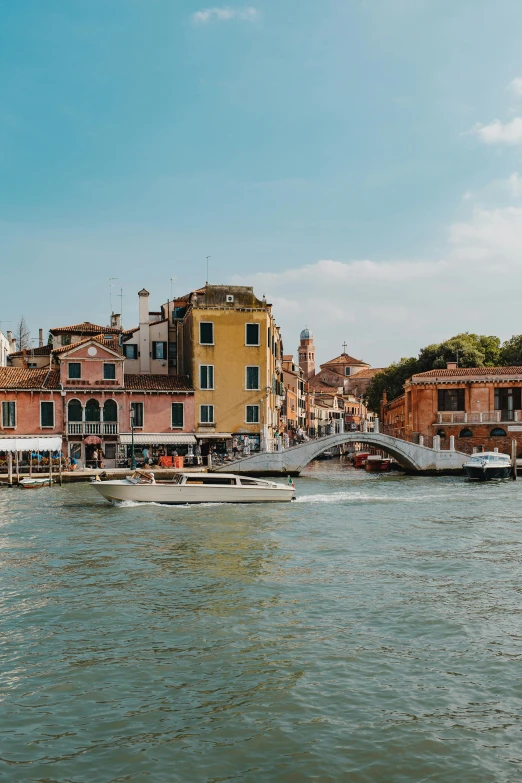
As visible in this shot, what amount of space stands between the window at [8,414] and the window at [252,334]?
12876mm

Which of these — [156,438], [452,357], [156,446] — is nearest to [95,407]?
[156,438]

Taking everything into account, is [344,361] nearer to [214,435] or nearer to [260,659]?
[214,435]

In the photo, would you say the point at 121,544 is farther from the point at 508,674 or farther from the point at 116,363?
the point at 116,363

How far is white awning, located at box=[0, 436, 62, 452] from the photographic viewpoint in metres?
37.5

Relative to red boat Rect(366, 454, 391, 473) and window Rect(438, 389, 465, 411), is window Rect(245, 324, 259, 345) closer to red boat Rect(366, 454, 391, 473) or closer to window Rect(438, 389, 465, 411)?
window Rect(438, 389, 465, 411)

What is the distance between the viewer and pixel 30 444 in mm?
37906

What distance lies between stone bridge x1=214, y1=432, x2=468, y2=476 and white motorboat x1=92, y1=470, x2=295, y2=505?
1203 cm

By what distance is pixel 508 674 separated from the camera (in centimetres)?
1042

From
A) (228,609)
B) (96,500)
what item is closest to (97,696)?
(228,609)

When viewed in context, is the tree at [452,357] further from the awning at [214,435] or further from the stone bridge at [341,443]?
the awning at [214,435]

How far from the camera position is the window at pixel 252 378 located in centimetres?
4494

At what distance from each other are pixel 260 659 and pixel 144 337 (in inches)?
1564

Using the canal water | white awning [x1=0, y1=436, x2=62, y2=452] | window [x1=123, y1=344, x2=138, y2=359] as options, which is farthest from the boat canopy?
the canal water

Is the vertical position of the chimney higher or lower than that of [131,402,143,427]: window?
higher
